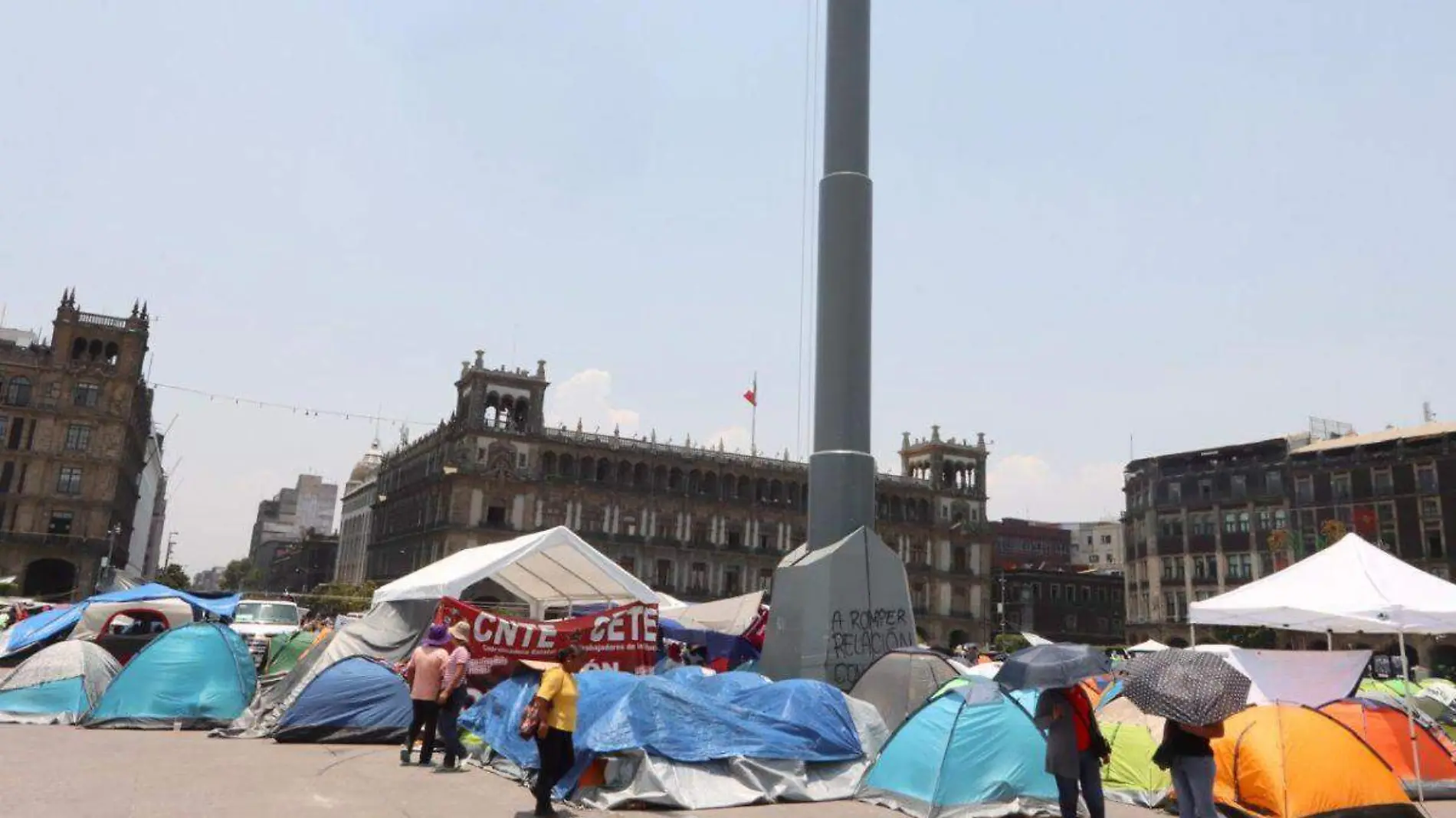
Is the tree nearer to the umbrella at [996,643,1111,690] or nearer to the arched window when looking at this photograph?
the arched window

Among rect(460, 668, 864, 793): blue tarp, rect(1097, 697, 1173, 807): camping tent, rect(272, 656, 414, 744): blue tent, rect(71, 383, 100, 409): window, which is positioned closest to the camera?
rect(460, 668, 864, 793): blue tarp

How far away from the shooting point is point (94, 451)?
175 ft

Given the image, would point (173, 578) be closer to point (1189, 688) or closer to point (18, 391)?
point (18, 391)

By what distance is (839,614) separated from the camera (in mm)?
14117

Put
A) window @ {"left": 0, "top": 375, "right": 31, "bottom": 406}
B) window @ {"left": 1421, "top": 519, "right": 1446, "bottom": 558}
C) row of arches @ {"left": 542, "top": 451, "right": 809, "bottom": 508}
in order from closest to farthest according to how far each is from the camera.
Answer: window @ {"left": 1421, "top": 519, "right": 1446, "bottom": 558} → window @ {"left": 0, "top": 375, "right": 31, "bottom": 406} → row of arches @ {"left": 542, "top": 451, "right": 809, "bottom": 508}

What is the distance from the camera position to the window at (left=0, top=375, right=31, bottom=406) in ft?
172

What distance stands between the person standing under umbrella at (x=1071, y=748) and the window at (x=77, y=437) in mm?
58794

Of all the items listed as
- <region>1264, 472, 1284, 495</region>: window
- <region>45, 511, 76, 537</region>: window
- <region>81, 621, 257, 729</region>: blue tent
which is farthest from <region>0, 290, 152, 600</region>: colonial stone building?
<region>1264, 472, 1284, 495</region>: window

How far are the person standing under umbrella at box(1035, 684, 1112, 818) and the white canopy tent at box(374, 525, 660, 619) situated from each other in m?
9.76

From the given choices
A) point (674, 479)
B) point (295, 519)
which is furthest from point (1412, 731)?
point (295, 519)

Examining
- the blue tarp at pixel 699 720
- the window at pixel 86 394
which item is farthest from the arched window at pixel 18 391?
the blue tarp at pixel 699 720

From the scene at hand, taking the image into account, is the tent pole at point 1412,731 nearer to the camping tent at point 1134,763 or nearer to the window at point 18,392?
the camping tent at point 1134,763

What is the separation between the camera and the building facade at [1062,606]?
78.9 metres

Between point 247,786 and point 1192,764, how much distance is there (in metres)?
8.46
